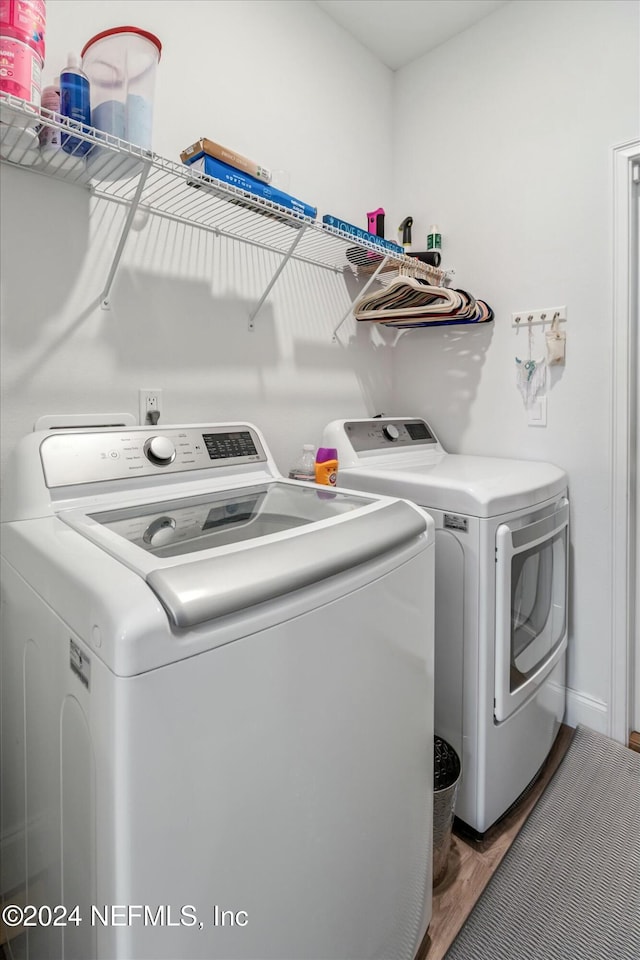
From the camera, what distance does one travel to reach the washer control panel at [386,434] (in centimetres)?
194

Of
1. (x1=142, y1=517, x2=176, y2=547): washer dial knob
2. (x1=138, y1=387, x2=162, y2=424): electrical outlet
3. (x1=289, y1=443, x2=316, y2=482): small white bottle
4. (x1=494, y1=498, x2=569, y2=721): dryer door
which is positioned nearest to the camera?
(x1=142, y1=517, x2=176, y2=547): washer dial knob

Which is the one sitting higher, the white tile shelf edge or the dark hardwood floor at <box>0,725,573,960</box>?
the white tile shelf edge

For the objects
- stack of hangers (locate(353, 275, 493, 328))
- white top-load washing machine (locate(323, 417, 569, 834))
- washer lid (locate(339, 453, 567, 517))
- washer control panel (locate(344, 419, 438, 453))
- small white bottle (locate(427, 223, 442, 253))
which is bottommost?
white top-load washing machine (locate(323, 417, 569, 834))

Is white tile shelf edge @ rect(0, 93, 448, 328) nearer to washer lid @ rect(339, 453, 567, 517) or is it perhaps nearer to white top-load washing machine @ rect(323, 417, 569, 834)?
washer lid @ rect(339, 453, 567, 517)

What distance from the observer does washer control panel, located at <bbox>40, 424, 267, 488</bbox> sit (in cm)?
115

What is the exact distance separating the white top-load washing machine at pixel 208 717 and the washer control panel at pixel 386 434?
720mm

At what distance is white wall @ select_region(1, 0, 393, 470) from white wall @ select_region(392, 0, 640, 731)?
0.35m

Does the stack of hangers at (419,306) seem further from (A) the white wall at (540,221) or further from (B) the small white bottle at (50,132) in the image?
(B) the small white bottle at (50,132)

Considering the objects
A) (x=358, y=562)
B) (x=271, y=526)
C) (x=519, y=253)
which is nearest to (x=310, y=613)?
(x=358, y=562)

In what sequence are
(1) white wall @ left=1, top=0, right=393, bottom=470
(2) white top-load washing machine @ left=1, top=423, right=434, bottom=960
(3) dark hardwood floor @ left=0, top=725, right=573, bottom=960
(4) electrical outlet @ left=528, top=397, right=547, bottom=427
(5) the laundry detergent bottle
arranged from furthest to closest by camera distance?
(4) electrical outlet @ left=528, top=397, right=547, bottom=427 < (5) the laundry detergent bottle < (1) white wall @ left=1, top=0, right=393, bottom=470 < (3) dark hardwood floor @ left=0, top=725, right=573, bottom=960 < (2) white top-load washing machine @ left=1, top=423, right=434, bottom=960

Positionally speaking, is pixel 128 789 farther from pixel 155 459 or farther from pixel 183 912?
pixel 155 459

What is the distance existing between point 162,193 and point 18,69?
1.90ft

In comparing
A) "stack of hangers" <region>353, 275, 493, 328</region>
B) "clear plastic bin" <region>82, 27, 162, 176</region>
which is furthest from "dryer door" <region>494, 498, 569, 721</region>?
"clear plastic bin" <region>82, 27, 162, 176</region>

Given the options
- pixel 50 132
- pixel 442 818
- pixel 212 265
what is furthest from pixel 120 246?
pixel 442 818
